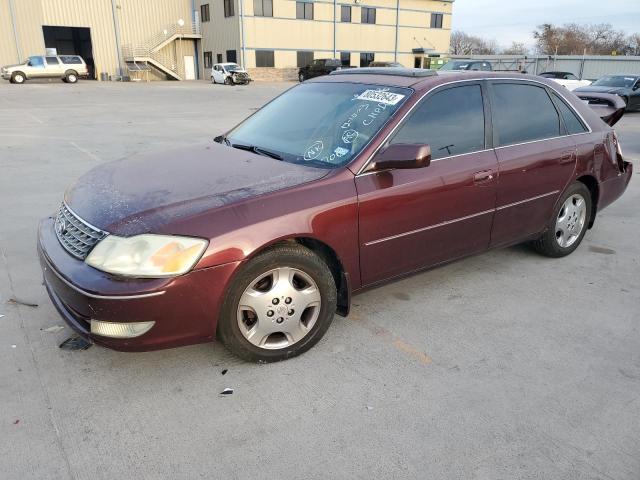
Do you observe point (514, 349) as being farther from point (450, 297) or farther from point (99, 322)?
point (99, 322)

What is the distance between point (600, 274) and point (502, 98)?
1759 mm

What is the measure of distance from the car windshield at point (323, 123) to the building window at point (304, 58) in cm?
Result: 4427

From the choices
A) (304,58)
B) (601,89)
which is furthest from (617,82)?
Answer: (304,58)

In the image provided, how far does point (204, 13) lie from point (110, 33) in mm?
8798

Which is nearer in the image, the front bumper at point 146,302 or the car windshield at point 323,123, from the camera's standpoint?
the front bumper at point 146,302

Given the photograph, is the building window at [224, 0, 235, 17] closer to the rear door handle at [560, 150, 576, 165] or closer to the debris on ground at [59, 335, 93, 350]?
the rear door handle at [560, 150, 576, 165]

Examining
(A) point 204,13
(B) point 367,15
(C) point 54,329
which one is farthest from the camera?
(B) point 367,15

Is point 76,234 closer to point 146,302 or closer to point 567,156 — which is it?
point 146,302

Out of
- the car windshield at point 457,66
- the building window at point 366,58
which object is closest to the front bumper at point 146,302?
the car windshield at point 457,66

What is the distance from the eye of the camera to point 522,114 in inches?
165

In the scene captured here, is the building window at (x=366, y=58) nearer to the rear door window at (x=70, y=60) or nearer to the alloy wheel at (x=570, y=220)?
the rear door window at (x=70, y=60)

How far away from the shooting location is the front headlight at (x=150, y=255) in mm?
2598

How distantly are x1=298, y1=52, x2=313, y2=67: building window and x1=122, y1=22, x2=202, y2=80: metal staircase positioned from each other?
9030mm

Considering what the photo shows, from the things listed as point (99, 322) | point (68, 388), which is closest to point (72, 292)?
point (99, 322)
